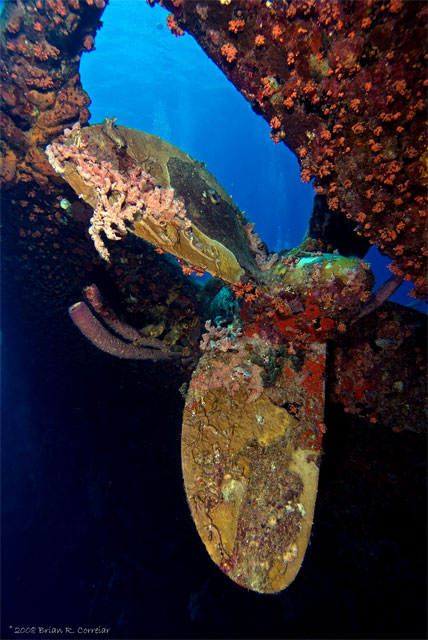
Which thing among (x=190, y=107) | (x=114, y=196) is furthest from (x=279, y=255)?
(x=190, y=107)

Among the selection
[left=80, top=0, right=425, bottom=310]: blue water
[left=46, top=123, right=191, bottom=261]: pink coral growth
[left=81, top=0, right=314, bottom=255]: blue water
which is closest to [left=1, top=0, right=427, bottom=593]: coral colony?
[left=46, top=123, right=191, bottom=261]: pink coral growth

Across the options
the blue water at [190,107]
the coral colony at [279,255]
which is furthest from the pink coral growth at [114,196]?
the blue water at [190,107]

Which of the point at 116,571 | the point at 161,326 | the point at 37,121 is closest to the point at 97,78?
the point at 37,121

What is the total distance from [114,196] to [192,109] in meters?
60.8

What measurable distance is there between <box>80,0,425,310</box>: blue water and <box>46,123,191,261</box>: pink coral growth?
16.2 meters

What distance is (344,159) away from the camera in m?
3.32

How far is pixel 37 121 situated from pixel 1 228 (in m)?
2.26

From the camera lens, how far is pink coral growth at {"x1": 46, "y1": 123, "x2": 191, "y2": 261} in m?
3.29

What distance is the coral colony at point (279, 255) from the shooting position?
288 centimetres

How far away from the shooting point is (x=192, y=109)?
52.4 meters

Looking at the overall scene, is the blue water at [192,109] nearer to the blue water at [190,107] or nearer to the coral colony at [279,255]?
the blue water at [190,107]

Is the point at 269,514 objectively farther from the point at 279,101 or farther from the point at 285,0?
the point at 285,0

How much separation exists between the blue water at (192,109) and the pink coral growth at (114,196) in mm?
16213

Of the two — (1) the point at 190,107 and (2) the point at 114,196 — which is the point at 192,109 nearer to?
(1) the point at 190,107
